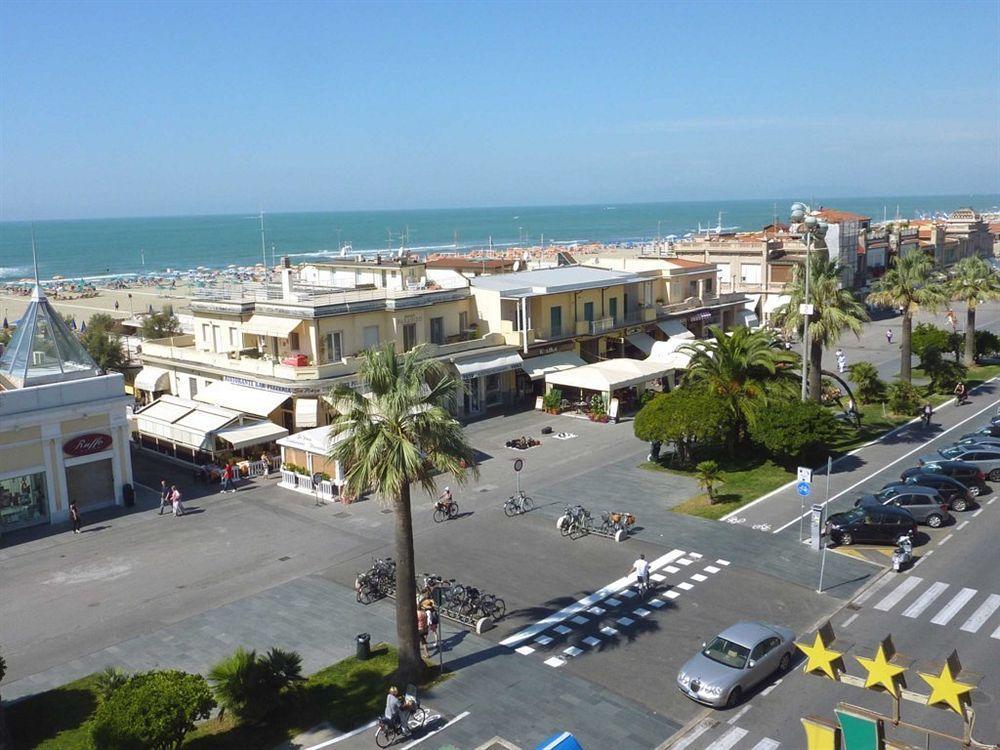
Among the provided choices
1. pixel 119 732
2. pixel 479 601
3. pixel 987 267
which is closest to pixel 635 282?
pixel 987 267

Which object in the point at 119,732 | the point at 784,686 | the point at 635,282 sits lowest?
the point at 784,686

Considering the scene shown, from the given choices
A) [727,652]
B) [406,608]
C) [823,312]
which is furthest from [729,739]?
[823,312]

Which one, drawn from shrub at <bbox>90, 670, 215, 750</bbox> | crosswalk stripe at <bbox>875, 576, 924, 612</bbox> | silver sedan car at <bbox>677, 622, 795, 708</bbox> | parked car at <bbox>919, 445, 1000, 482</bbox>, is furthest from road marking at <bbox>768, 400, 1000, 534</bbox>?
shrub at <bbox>90, 670, 215, 750</bbox>

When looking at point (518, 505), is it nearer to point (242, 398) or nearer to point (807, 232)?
point (807, 232)

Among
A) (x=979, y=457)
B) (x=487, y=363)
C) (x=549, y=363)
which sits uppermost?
(x=487, y=363)

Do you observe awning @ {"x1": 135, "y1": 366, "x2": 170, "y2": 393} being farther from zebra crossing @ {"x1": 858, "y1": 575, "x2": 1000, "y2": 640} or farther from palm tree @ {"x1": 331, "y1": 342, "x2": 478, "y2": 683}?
zebra crossing @ {"x1": 858, "y1": 575, "x2": 1000, "y2": 640}

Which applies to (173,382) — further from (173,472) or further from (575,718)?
(575,718)
